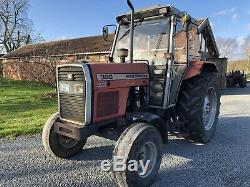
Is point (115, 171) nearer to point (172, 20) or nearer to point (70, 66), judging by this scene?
point (70, 66)

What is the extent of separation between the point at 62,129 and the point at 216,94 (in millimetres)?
3443

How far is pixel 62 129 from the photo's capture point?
399 cm

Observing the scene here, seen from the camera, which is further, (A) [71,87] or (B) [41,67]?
(B) [41,67]

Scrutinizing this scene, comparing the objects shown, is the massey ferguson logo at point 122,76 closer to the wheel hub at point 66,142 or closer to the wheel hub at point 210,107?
the wheel hub at point 66,142

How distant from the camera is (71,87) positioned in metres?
3.86

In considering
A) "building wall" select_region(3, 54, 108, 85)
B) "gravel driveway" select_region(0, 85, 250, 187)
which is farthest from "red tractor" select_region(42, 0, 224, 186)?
"building wall" select_region(3, 54, 108, 85)

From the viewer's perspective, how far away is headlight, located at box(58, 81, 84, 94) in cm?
375

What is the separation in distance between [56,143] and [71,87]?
3.65 ft

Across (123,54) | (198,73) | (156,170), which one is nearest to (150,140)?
(156,170)

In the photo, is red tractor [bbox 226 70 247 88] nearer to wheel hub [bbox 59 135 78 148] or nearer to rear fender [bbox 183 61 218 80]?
rear fender [bbox 183 61 218 80]

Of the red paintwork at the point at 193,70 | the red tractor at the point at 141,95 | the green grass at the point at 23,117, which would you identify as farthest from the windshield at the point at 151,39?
the green grass at the point at 23,117

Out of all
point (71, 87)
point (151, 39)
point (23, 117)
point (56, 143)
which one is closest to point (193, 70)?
point (151, 39)

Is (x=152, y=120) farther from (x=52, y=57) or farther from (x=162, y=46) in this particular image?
(x=52, y=57)

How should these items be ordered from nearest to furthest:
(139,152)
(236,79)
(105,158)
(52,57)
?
(139,152) → (105,158) → (52,57) → (236,79)
